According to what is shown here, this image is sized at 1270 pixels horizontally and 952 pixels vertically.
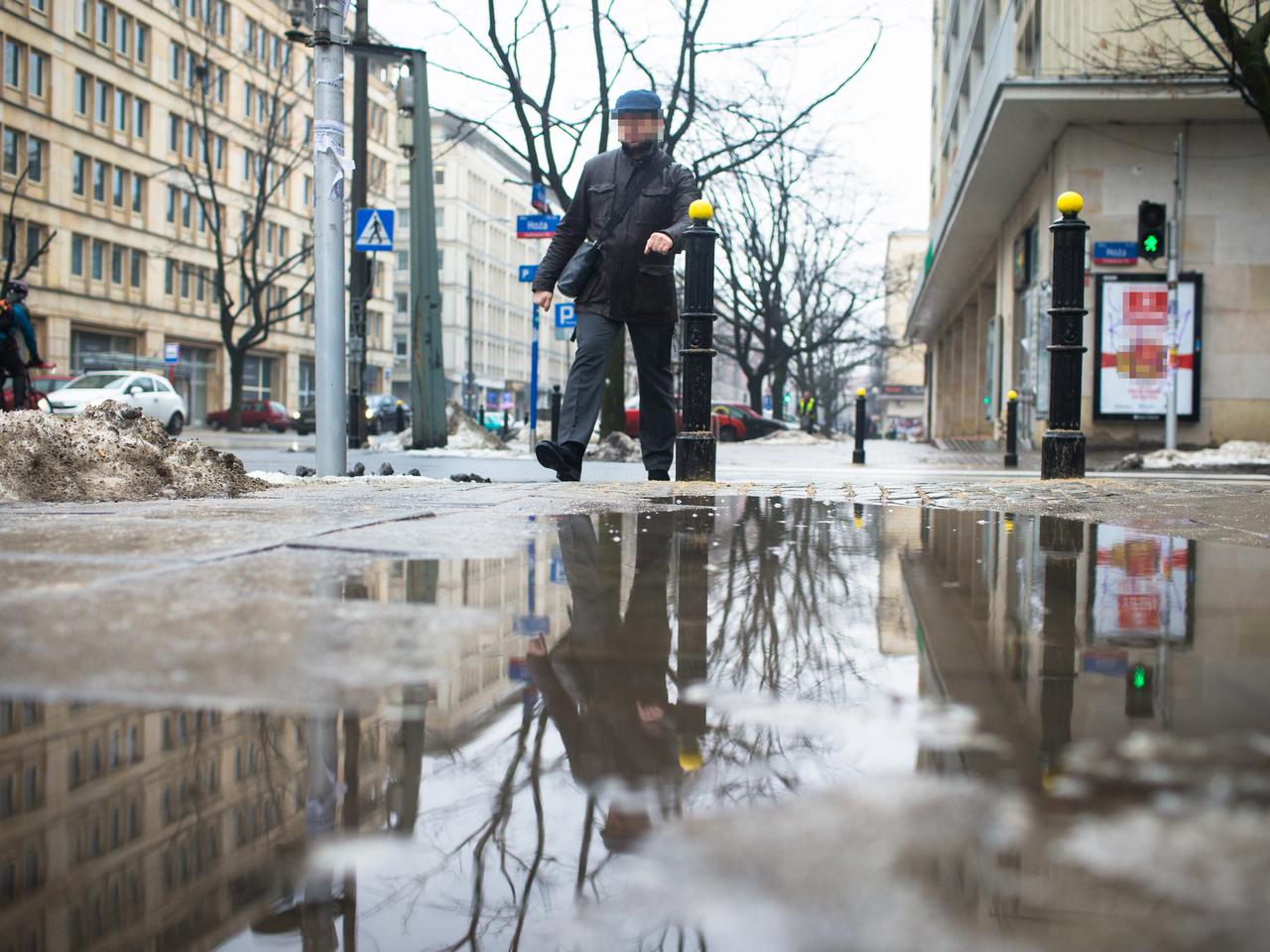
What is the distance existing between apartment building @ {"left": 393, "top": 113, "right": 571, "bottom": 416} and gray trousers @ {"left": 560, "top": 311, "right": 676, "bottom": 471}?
7056 cm

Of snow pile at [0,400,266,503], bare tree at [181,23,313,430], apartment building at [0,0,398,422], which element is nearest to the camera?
snow pile at [0,400,266,503]

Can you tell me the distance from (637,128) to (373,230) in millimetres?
9803

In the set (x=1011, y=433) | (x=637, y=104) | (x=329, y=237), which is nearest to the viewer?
(x=637, y=104)

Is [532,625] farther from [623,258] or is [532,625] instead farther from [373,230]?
[373,230]

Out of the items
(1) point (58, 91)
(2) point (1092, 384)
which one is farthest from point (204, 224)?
(2) point (1092, 384)

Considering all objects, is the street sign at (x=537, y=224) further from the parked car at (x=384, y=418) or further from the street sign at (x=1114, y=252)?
the parked car at (x=384, y=418)

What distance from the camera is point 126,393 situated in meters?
27.3

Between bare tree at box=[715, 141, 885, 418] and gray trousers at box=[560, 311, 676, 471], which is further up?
bare tree at box=[715, 141, 885, 418]

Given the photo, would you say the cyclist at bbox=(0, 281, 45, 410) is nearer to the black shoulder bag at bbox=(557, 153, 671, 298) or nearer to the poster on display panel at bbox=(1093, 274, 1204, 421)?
the black shoulder bag at bbox=(557, 153, 671, 298)

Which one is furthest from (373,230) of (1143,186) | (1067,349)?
(1143,186)

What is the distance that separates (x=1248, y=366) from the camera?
56.6ft

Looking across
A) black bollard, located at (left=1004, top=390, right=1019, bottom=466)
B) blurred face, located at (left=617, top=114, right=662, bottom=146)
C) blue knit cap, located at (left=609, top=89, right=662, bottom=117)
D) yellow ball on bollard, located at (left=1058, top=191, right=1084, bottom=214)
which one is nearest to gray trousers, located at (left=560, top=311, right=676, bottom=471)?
blurred face, located at (left=617, top=114, right=662, bottom=146)

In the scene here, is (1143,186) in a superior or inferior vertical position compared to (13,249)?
inferior

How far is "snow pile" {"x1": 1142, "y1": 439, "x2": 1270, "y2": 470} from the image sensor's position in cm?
1364
